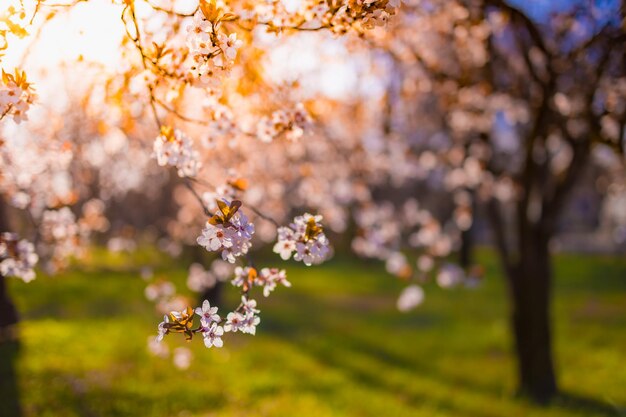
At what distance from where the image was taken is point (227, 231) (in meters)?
2.98

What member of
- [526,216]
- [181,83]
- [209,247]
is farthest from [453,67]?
[209,247]

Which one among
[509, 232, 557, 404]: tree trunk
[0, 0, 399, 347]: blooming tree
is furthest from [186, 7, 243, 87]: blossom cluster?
[509, 232, 557, 404]: tree trunk

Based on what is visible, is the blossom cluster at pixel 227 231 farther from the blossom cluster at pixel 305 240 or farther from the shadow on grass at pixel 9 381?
the shadow on grass at pixel 9 381

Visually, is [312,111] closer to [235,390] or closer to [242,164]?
[235,390]

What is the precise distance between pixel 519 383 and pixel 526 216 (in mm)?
2534

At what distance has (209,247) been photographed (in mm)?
2971

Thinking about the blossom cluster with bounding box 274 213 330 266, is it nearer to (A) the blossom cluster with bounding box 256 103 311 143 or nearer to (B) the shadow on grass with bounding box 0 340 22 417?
(A) the blossom cluster with bounding box 256 103 311 143

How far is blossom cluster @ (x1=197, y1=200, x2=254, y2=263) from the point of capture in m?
2.93

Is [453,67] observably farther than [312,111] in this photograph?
Yes

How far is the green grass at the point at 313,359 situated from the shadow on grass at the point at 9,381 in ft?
0.40

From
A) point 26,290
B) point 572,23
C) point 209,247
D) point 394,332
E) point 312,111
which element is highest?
point 572,23

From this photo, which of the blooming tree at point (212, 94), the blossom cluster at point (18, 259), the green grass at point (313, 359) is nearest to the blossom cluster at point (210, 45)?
the blooming tree at point (212, 94)

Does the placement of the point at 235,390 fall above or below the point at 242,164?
below

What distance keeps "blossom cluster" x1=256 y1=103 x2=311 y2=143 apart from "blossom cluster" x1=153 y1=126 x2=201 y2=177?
2.50 ft
